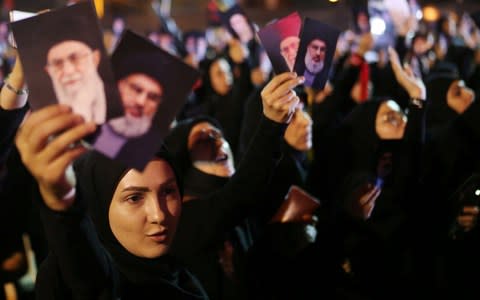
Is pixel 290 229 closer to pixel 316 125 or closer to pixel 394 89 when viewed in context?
pixel 316 125

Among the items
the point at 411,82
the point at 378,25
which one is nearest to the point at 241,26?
the point at 378,25

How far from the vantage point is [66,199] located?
1347mm

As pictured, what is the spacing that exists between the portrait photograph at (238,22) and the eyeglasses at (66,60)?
3243 millimetres

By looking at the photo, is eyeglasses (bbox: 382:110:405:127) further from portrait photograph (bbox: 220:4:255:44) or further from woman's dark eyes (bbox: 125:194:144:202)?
woman's dark eyes (bbox: 125:194:144:202)

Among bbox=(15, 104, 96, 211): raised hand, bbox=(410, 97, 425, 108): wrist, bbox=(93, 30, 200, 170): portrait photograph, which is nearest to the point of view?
bbox=(15, 104, 96, 211): raised hand

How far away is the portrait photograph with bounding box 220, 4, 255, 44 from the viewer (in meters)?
4.58

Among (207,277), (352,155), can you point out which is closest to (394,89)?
(352,155)

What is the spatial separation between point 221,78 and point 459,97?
2.68 m

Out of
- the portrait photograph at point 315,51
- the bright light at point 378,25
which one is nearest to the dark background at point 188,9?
the bright light at point 378,25

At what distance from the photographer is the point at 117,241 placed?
1852 mm

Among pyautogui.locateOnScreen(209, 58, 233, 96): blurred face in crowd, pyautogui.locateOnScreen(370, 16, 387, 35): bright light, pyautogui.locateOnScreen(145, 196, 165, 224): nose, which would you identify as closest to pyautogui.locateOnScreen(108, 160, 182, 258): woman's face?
pyautogui.locateOnScreen(145, 196, 165, 224): nose

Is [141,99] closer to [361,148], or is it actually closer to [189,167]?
[189,167]

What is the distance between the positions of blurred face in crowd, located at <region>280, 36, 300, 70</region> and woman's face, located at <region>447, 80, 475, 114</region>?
105 inches

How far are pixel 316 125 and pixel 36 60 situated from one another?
162 inches
